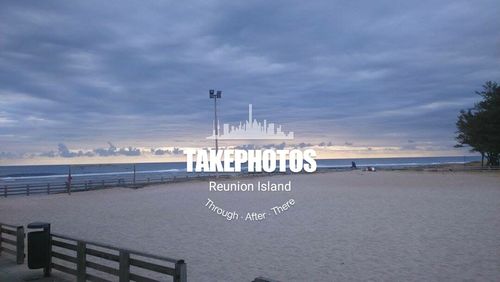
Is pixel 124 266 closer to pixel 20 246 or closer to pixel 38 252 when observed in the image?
pixel 38 252

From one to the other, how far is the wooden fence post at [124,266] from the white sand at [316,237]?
2.36 meters

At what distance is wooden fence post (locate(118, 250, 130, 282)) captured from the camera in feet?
21.8

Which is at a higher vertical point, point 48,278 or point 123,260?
point 123,260

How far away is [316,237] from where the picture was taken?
516 inches

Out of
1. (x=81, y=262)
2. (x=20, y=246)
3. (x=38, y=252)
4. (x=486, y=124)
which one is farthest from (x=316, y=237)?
(x=486, y=124)

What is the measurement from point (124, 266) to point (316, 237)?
7604mm

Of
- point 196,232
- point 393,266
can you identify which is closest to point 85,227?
point 196,232

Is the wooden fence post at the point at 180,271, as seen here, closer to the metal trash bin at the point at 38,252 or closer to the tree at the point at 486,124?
the metal trash bin at the point at 38,252

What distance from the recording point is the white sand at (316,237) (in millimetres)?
9219

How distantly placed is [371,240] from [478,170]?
49.3 meters

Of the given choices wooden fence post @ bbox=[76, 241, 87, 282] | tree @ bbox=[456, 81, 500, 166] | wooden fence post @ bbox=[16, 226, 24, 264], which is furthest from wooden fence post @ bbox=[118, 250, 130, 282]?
tree @ bbox=[456, 81, 500, 166]

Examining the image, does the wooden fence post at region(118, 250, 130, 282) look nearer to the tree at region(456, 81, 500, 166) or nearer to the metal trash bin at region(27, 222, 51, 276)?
the metal trash bin at region(27, 222, 51, 276)

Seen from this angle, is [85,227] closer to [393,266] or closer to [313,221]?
[313,221]

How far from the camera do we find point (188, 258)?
10477 mm
